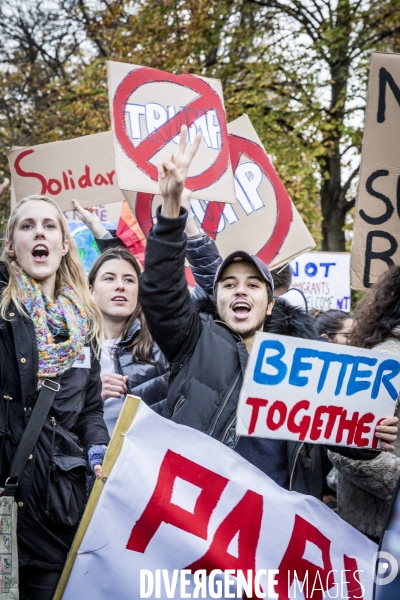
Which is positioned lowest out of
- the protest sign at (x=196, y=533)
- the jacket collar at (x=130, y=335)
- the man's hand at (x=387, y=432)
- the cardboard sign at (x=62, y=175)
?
the protest sign at (x=196, y=533)

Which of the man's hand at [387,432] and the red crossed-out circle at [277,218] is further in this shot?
the red crossed-out circle at [277,218]

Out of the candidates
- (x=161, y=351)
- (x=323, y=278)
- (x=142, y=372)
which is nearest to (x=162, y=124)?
A: (x=142, y=372)

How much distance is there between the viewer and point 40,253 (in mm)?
2924

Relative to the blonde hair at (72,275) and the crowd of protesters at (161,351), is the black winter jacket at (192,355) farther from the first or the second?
the blonde hair at (72,275)

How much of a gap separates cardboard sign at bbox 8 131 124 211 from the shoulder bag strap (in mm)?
2217

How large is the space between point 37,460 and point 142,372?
1.16m

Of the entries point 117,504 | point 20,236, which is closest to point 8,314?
point 20,236

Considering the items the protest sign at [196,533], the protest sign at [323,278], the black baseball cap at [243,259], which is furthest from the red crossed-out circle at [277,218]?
the protest sign at [323,278]

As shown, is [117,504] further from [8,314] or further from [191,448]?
[8,314]

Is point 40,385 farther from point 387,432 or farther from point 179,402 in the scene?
point 387,432

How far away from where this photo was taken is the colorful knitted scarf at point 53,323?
266 cm

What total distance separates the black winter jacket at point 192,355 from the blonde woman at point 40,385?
1.01 feet

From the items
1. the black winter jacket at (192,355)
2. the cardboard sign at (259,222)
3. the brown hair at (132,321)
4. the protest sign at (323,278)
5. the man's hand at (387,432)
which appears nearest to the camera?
the black winter jacket at (192,355)

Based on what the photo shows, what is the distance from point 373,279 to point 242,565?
1.60 meters
